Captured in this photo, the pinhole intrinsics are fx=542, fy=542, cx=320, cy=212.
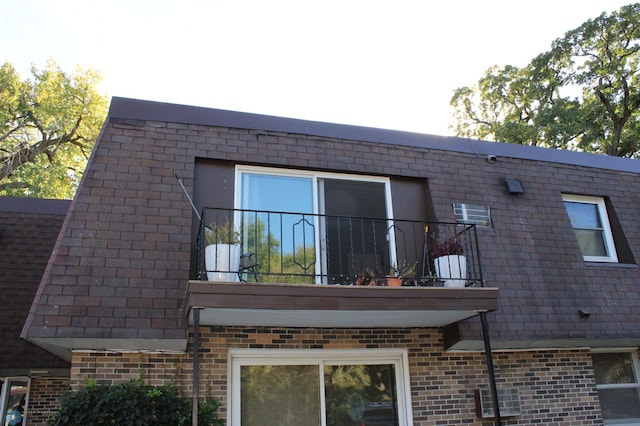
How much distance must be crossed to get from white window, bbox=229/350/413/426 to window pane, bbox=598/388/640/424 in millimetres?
3516

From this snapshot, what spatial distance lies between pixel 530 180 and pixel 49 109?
18.7 metres

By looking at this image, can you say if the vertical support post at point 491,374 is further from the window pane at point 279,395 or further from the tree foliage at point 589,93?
the tree foliage at point 589,93

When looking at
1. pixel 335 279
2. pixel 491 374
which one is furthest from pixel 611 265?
pixel 335 279

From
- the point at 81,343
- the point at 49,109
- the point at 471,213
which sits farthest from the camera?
the point at 49,109

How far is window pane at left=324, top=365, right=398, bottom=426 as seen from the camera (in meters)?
6.84

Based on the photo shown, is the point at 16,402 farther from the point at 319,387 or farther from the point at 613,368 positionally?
the point at 613,368

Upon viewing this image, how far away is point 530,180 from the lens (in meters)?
8.85

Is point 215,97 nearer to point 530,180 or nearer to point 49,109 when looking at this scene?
point 530,180

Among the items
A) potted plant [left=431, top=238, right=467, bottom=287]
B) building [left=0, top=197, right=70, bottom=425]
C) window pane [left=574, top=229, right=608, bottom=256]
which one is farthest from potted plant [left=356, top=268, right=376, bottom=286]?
building [left=0, top=197, right=70, bottom=425]

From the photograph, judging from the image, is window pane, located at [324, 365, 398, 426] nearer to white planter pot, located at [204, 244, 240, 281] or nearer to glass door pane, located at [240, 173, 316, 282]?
glass door pane, located at [240, 173, 316, 282]

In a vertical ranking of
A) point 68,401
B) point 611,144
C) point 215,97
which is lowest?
point 68,401

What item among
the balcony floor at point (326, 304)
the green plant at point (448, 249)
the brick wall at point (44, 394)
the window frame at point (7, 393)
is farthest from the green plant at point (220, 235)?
the window frame at point (7, 393)

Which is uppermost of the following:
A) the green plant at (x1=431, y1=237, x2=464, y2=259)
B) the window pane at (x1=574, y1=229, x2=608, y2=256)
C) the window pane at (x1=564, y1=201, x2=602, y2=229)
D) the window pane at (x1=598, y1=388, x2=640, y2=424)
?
the window pane at (x1=564, y1=201, x2=602, y2=229)

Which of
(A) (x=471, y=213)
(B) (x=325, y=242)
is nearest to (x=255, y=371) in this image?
(B) (x=325, y=242)
